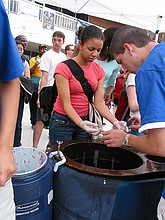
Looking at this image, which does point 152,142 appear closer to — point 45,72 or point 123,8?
point 45,72

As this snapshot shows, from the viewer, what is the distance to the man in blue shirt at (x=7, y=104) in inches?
27.7

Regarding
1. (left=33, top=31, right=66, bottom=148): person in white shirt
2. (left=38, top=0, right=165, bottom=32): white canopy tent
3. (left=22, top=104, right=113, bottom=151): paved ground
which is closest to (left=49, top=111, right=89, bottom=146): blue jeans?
(left=33, top=31, right=66, bottom=148): person in white shirt

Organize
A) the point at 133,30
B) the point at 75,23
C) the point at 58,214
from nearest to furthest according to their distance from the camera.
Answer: the point at 133,30
the point at 58,214
the point at 75,23

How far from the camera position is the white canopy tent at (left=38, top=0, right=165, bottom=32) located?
23.2 ft

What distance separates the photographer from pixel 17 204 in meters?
1.10

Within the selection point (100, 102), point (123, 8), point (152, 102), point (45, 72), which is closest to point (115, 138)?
point (152, 102)

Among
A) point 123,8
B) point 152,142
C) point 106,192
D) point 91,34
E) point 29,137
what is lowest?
point 29,137

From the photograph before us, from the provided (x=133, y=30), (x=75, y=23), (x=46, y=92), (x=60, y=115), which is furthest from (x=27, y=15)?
(x=133, y=30)

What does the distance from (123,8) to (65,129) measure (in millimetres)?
6791

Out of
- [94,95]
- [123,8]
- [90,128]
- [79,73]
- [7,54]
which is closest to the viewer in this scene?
[7,54]

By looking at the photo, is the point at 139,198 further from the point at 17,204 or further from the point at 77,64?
the point at 77,64

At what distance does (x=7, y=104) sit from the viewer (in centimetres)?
76

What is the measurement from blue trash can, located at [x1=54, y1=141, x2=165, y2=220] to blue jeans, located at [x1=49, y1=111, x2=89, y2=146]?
440mm

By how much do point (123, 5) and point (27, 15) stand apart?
2.71m
